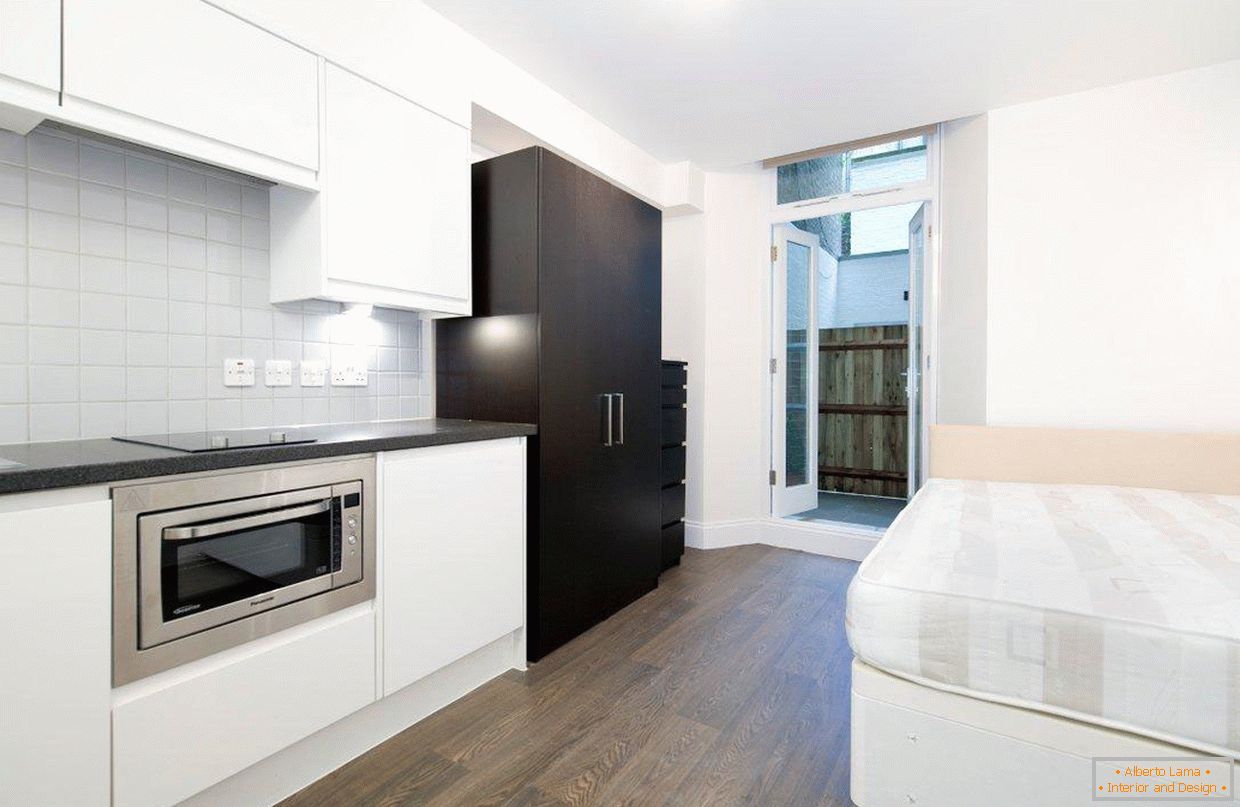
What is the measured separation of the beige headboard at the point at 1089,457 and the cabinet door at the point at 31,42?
3.40 meters

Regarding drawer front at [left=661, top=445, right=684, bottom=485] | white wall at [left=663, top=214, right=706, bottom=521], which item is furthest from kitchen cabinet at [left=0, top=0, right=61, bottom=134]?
white wall at [left=663, top=214, right=706, bottom=521]

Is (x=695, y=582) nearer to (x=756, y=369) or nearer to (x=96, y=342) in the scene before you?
(x=756, y=369)

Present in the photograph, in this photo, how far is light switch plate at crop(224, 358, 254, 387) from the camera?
1.83 m

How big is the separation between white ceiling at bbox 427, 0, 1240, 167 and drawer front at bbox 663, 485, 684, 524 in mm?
2069

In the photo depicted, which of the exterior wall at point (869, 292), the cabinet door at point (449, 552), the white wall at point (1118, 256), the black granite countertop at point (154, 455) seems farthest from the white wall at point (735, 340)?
the black granite countertop at point (154, 455)

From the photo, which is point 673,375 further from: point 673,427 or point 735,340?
point 735,340

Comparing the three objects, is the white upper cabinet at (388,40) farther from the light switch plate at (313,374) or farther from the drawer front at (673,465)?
the drawer front at (673,465)

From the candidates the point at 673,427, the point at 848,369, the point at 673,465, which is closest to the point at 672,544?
the point at 673,465

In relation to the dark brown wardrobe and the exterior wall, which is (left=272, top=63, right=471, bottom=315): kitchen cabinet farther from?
the exterior wall

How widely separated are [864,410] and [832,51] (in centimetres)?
370

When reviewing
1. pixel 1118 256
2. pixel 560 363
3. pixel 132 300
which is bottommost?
pixel 560 363

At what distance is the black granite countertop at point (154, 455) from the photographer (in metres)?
1.06

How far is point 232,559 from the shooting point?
1.39 metres

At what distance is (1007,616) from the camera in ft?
3.86
